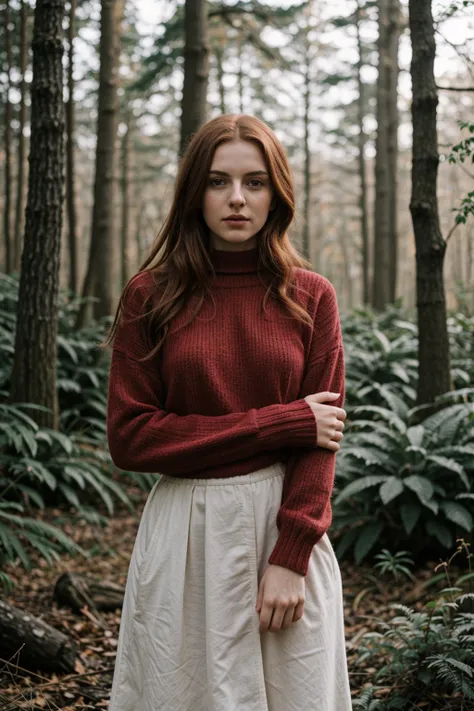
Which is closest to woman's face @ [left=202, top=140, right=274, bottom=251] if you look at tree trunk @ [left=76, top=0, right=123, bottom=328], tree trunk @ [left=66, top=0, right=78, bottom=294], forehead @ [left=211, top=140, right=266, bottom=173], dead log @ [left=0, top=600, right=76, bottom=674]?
forehead @ [left=211, top=140, right=266, bottom=173]

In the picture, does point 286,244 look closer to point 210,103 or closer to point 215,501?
point 215,501

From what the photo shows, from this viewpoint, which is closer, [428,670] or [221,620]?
[221,620]

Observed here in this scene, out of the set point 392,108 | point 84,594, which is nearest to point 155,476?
point 84,594

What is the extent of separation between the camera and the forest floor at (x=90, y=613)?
11.4ft

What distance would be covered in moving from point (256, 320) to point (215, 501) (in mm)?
597

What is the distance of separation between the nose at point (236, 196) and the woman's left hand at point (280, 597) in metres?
1.14

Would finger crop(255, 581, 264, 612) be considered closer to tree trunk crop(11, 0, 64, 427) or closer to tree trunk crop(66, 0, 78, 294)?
tree trunk crop(11, 0, 64, 427)

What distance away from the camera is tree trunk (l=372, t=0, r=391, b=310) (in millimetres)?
14594

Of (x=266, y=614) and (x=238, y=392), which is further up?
(x=238, y=392)

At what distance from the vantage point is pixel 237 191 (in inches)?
86.8

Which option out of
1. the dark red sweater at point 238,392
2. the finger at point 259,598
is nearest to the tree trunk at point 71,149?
the dark red sweater at point 238,392

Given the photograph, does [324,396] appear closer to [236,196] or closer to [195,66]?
[236,196]

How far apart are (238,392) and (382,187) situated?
13.4 meters

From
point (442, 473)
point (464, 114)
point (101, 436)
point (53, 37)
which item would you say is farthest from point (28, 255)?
point (464, 114)
